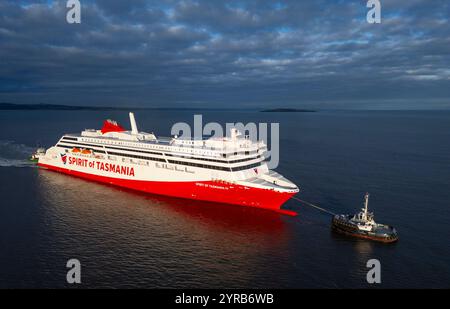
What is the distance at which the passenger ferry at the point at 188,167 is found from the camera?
1602 inches

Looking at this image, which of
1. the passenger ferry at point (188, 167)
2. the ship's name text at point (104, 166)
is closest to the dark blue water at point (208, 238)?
the passenger ferry at point (188, 167)

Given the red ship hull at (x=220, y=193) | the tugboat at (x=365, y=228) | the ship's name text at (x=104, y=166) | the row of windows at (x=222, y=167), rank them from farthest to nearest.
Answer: the ship's name text at (x=104, y=166) < the row of windows at (x=222, y=167) < the red ship hull at (x=220, y=193) < the tugboat at (x=365, y=228)

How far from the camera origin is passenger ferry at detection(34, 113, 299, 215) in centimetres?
4069

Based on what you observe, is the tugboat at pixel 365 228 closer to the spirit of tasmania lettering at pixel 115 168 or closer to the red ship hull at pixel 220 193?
the red ship hull at pixel 220 193

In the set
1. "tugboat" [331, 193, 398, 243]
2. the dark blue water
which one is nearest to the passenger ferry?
the dark blue water

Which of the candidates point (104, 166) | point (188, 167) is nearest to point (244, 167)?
point (188, 167)

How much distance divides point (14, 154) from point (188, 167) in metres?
50.9

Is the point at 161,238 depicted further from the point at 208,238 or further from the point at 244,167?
the point at 244,167

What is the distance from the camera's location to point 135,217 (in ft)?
125

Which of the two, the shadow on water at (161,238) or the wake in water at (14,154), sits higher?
the wake in water at (14,154)

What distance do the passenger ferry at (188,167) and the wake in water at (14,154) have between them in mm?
16357

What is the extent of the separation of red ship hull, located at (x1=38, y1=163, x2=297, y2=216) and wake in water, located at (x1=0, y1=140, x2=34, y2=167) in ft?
99.6
